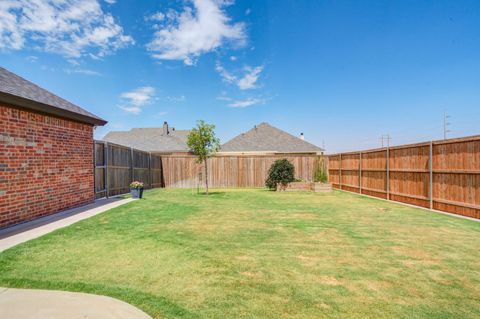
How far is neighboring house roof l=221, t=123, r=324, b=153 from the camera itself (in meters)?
24.8

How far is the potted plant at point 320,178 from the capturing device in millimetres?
14555

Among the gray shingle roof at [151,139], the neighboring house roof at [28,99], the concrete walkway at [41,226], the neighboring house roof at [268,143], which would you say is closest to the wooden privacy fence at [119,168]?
the neighboring house roof at [28,99]

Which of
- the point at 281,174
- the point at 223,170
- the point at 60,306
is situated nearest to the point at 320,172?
the point at 281,174

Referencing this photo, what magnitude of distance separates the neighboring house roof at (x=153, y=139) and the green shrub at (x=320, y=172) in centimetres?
1566

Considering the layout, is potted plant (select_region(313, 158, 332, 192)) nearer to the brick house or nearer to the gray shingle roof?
the brick house

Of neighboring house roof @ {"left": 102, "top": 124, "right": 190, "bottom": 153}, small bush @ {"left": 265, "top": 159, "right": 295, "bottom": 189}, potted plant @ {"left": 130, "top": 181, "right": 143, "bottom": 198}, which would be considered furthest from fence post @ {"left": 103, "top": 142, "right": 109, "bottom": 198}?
neighboring house roof @ {"left": 102, "top": 124, "right": 190, "bottom": 153}

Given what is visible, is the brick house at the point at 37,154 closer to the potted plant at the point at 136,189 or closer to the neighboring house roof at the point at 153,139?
the potted plant at the point at 136,189

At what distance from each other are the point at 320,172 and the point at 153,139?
67.3ft

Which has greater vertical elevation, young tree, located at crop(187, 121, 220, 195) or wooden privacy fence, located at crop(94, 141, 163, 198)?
young tree, located at crop(187, 121, 220, 195)

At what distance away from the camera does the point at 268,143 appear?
2558 centimetres

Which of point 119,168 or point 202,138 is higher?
point 202,138

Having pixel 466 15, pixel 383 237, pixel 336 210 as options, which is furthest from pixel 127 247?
pixel 466 15

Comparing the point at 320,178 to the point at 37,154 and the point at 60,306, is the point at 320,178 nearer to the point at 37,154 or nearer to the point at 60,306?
the point at 37,154

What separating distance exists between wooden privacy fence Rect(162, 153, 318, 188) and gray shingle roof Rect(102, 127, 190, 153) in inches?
402
